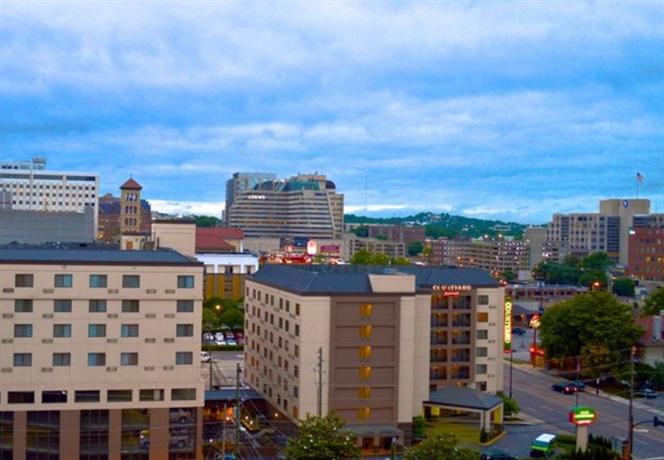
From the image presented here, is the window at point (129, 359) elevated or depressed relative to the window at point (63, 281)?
depressed

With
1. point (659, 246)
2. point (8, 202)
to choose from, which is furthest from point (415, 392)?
point (659, 246)

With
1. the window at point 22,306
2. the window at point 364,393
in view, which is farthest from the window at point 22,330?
the window at point 364,393

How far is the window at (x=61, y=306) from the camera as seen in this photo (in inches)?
1960

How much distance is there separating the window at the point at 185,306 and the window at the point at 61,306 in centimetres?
642

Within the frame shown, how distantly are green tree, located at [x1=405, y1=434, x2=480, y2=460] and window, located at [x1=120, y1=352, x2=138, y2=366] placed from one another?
17.6 m

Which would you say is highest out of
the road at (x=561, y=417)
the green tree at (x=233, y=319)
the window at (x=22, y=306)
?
the window at (x=22, y=306)

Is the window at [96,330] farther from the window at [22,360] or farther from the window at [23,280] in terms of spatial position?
the window at [23,280]

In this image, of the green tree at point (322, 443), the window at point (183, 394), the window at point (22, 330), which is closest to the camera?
the green tree at point (322, 443)

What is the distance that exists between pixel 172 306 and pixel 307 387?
1219 centimetres

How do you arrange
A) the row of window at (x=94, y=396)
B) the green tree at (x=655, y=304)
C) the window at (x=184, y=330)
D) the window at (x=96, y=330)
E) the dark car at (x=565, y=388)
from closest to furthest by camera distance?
the row of window at (x=94, y=396) → the window at (x=96, y=330) → the window at (x=184, y=330) → the dark car at (x=565, y=388) → the green tree at (x=655, y=304)

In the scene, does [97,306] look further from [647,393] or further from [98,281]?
[647,393]

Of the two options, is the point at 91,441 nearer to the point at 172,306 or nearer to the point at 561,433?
the point at 172,306

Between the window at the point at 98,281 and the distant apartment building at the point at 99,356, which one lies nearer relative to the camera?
the distant apartment building at the point at 99,356

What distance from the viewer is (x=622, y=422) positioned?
221 feet
